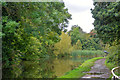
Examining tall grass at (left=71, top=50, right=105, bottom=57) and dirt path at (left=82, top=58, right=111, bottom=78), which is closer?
dirt path at (left=82, top=58, right=111, bottom=78)

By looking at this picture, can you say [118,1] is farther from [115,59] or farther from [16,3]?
[16,3]

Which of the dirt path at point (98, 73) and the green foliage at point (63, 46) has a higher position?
the green foliage at point (63, 46)

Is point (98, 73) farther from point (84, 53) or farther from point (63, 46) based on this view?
point (84, 53)

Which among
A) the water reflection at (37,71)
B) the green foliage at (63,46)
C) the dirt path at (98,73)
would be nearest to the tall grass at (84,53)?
the green foliage at (63,46)

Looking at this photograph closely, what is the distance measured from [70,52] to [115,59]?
93.1ft

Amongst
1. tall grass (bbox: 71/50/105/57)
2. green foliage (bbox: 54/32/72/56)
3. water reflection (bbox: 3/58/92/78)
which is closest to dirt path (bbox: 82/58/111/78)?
water reflection (bbox: 3/58/92/78)

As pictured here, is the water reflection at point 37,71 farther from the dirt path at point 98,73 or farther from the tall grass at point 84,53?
the tall grass at point 84,53

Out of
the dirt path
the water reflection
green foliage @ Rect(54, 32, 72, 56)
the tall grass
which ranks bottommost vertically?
the water reflection

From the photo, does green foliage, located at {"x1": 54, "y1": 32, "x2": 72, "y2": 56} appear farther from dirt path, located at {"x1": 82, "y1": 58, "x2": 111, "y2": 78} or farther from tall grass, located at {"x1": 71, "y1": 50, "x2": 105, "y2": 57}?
dirt path, located at {"x1": 82, "y1": 58, "x2": 111, "y2": 78}

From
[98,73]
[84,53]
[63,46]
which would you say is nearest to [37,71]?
[98,73]

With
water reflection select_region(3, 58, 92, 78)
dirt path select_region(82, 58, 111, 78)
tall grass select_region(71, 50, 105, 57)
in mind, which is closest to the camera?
dirt path select_region(82, 58, 111, 78)

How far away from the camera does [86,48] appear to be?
42219 millimetres

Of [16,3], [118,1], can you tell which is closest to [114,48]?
[118,1]

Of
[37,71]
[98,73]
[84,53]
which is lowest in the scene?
[37,71]
